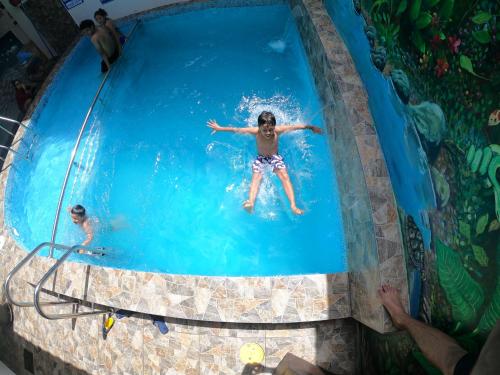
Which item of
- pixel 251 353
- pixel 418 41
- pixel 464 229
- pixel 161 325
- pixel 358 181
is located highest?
pixel 418 41

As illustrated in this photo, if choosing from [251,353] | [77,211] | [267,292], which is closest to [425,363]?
[267,292]

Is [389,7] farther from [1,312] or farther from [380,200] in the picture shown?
[1,312]

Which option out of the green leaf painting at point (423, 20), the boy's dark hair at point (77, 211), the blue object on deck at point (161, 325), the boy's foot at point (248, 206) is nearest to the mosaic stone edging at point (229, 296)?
the blue object on deck at point (161, 325)

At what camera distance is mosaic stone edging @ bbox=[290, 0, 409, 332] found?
3061mm

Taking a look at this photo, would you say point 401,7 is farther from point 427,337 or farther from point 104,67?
point 104,67

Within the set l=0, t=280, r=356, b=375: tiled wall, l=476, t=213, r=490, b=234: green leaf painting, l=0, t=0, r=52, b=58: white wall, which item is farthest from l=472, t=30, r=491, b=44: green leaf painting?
l=0, t=0, r=52, b=58: white wall

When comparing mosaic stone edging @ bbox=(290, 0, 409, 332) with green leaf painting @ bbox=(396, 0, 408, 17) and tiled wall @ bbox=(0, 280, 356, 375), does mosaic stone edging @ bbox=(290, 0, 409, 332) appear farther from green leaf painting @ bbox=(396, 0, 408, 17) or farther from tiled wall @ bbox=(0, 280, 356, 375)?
green leaf painting @ bbox=(396, 0, 408, 17)

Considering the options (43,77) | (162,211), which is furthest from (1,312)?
(43,77)

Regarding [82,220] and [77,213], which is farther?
[82,220]

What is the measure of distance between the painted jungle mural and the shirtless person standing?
17.8 feet

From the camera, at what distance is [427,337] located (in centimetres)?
230

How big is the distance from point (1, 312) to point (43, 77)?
4.88 meters

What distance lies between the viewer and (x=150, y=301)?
11.8 ft

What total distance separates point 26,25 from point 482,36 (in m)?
8.89
